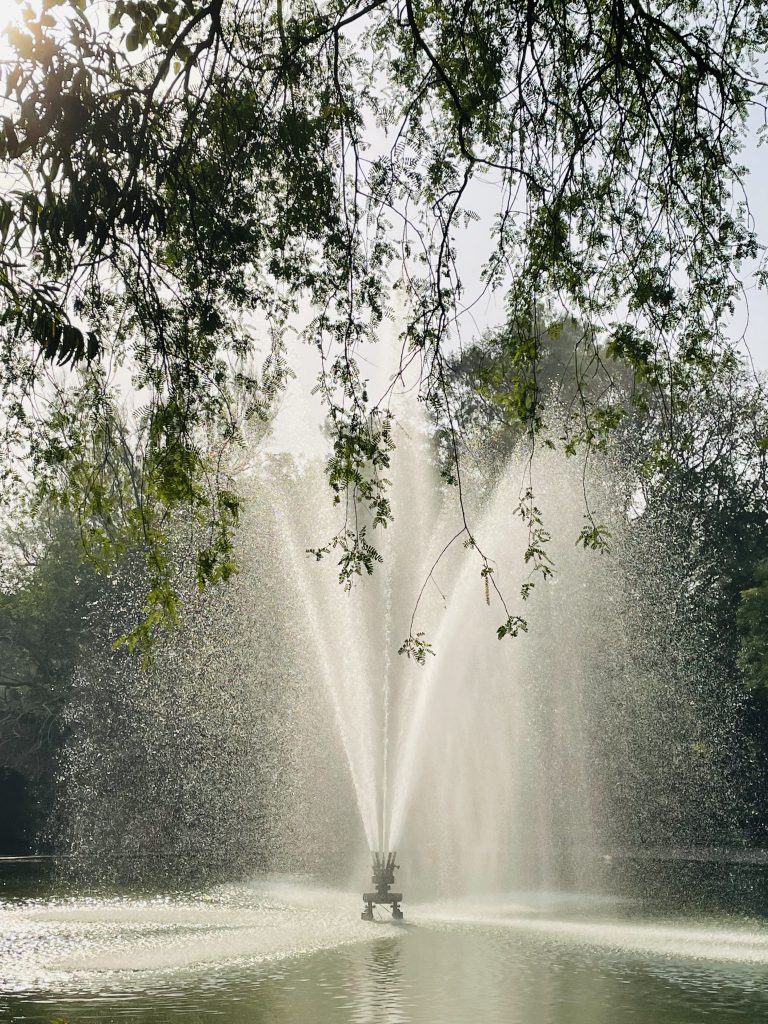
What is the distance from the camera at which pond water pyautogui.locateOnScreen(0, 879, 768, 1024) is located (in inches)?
446

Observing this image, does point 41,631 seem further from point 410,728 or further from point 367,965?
point 367,965

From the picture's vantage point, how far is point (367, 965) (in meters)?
13.7

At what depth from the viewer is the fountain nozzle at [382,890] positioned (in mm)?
17672

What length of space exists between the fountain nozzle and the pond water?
1.08ft

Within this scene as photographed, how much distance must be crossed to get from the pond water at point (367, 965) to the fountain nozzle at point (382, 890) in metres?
0.33

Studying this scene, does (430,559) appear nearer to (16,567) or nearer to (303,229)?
(303,229)

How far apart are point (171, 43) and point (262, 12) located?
3.29 feet

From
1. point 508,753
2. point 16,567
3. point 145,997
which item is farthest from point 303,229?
point 16,567

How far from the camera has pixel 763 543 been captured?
126 ft

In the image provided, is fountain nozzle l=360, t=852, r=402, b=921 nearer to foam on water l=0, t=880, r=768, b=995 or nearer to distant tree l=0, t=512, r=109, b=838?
foam on water l=0, t=880, r=768, b=995

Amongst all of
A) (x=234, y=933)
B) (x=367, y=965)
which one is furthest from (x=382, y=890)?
(x=367, y=965)

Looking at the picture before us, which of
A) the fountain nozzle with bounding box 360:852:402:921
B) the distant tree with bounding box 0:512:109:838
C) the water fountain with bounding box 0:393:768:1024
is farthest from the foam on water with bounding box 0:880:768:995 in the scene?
the distant tree with bounding box 0:512:109:838

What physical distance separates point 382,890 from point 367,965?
4223mm

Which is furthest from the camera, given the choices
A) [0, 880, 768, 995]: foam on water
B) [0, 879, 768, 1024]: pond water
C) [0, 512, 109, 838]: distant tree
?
[0, 512, 109, 838]: distant tree
